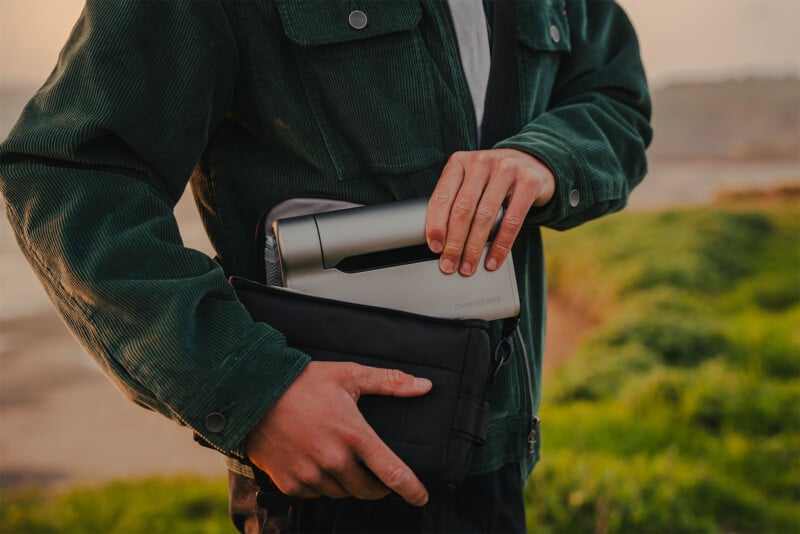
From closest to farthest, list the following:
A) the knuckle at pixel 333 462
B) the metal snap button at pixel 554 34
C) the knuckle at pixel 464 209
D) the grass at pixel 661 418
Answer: the knuckle at pixel 333 462
the knuckle at pixel 464 209
the metal snap button at pixel 554 34
the grass at pixel 661 418

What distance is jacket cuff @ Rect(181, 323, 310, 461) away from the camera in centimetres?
90

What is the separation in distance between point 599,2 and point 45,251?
1.18 metres

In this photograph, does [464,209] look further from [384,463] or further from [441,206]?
[384,463]

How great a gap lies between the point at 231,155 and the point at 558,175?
0.53 meters

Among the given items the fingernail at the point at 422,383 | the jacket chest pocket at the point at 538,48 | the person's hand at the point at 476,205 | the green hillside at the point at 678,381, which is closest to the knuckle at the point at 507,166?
the person's hand at the point at 476,205

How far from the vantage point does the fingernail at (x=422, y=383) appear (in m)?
0.96

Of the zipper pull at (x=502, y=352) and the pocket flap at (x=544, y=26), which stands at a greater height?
the pocket flap at (x=544, y=26)

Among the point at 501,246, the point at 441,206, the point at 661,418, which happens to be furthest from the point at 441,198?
the point at 661,418

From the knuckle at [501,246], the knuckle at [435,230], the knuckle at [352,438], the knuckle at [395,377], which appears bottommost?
the knuckle at [352,438]

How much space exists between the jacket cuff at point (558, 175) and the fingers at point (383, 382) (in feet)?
1.21

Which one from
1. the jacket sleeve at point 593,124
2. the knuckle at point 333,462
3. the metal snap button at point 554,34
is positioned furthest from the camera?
the metal snap button at point 554,34

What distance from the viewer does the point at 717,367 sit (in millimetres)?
4027

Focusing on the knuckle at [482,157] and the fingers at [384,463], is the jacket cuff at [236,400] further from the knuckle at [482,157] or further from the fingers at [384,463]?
the knuckle at [482,157]

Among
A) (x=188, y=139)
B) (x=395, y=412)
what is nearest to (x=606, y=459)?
(x=395, y=412)
